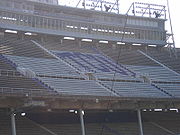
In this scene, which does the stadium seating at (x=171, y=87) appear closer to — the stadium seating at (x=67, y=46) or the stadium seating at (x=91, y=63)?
the stadium seating at (x=91, y=63)

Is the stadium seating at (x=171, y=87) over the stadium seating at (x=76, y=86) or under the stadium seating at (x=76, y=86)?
under

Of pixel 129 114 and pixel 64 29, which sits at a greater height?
pixel 64 29

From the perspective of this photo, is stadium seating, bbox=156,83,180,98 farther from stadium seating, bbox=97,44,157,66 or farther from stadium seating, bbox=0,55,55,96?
stadium seating, bbox=0,55,55,96

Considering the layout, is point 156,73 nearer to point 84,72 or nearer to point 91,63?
point 91,63

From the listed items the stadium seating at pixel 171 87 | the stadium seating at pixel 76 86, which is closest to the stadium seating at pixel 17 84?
the stadium seating at pixel 76 86

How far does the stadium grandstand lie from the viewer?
25.6 meters

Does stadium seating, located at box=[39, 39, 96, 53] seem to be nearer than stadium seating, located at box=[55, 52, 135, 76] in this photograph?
No

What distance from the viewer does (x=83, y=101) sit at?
26.2 m

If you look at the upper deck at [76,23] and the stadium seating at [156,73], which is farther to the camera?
the upper deck at [76,23]

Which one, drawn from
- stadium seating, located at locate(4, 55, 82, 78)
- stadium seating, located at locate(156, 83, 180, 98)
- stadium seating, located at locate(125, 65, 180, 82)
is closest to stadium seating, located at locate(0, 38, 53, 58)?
stadium seating, located at locate(4, 55, 82, 78)

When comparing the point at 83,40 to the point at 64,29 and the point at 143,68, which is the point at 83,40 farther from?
the point at 143,68

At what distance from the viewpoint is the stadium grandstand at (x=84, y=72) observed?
84.0ft

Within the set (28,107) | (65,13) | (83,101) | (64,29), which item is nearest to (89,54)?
(64,29)

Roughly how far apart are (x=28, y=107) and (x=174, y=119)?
16.2 metres
